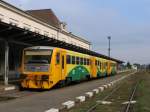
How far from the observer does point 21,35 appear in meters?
26.7

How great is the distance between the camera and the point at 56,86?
90.4ft

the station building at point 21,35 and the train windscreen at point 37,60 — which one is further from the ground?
the station building at point 21,35

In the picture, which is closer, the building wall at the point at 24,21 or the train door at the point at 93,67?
the train door at the point at 93,67

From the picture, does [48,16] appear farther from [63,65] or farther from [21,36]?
[63,65]

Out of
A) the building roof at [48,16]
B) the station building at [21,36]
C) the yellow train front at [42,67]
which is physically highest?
the building roof at [48,16]

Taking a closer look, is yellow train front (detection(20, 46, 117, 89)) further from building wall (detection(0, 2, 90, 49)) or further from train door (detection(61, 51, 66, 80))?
building wall (detection(0, 2, 90, 49))

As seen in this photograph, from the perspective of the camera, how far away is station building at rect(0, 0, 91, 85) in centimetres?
2641

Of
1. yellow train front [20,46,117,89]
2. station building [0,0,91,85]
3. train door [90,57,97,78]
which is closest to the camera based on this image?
yellow train front [20,46,117,89]

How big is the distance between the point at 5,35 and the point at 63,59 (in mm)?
4212

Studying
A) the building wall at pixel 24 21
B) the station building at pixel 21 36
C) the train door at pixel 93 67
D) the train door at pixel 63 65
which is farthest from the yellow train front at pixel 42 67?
the building wall at pixel 24 21

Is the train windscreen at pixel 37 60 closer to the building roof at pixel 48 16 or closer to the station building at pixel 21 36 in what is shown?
the station building at pixel 21 36

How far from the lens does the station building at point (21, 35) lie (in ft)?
86.6

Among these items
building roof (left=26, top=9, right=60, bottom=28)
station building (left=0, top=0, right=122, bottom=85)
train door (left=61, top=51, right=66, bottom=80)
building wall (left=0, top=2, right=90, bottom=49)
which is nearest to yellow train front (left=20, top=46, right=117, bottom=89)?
train door (left=61, top=51, right=66, bottom=80)

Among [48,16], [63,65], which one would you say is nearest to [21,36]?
[63,65]
